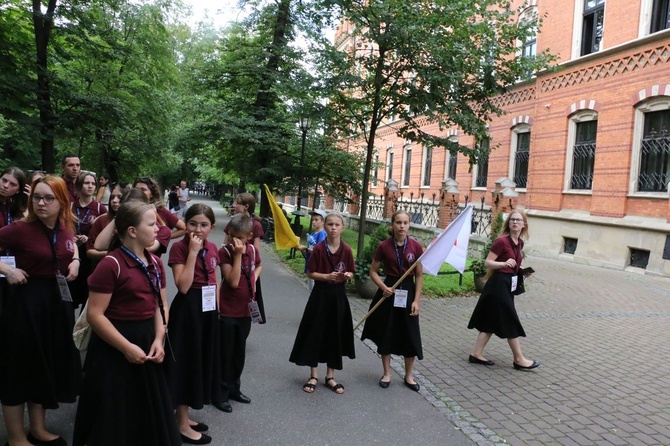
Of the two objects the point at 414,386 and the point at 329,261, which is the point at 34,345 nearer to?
the point at 329,261

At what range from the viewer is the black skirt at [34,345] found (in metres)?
3.22

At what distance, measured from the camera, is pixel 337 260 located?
4773mm

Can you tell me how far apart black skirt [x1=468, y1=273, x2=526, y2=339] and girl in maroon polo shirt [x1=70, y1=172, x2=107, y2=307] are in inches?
176

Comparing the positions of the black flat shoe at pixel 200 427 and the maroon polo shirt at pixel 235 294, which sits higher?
the maroon polo shirt at pixel 235 294

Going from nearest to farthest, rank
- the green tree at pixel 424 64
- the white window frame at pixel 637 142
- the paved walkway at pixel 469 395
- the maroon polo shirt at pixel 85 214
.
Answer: the paved walkway at pixel 469 395 < the maroon polo shirt at pixel 85 214 < the green tree at pixel 424 64 < the white window frame at pixel 637 142

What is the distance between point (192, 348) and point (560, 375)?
4.28 meters

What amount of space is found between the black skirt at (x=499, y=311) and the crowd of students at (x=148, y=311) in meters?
0.01

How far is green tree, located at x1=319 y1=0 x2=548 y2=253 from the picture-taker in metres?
9.03

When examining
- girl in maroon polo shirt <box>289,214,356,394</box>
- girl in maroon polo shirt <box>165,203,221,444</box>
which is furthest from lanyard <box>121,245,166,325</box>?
girl in maroon polo shirt <box>289,214,356,394</box>

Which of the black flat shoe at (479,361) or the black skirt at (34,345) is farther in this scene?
the black flat shoe at (479,361)

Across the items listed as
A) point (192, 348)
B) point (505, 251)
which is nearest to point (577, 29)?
point (505, 251)

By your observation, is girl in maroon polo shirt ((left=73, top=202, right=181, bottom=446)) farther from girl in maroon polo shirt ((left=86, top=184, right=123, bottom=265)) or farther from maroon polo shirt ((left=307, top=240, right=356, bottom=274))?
maroon polo shirt ((left=307, top=240, right=356, bottom=274))

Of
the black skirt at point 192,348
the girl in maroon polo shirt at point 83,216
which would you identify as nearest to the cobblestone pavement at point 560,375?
the black skirt at point 192,348

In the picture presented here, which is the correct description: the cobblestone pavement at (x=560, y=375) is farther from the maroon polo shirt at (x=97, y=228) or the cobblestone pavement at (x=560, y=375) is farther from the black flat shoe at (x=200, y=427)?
the maroon polo shirt at (x=97, y=228)
